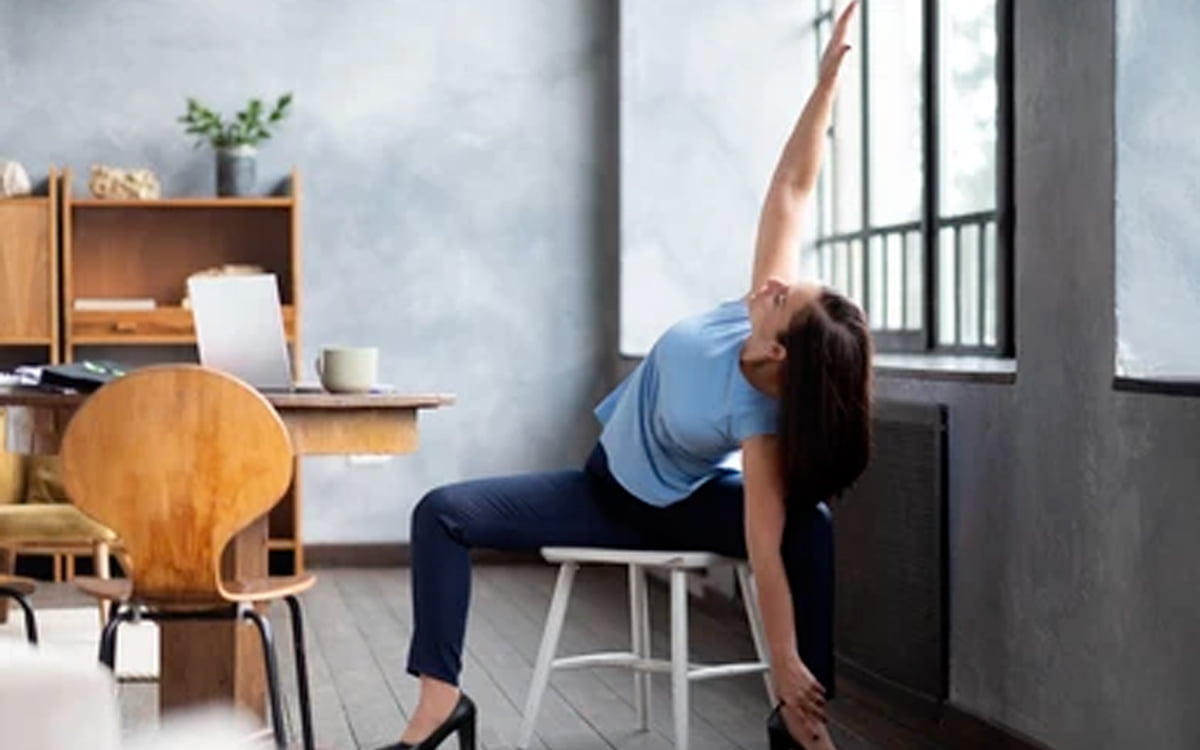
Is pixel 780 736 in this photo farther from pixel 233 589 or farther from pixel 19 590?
pixel 19 590

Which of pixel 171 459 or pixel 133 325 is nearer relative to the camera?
pixel 171 459

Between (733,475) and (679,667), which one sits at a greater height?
(733,475)

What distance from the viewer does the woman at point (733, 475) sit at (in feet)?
11.8

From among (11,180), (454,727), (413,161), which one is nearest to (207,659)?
(454,727)

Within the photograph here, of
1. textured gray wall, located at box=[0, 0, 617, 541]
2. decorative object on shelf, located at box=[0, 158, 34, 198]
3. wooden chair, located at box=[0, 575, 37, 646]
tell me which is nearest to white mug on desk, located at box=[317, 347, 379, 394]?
wooden chair, located at box=[0, 575, 37, 646]

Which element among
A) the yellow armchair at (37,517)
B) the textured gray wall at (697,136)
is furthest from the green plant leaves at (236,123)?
the yellow armchair at (37,517)

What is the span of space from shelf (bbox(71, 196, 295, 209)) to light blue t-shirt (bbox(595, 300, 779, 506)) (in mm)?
3501

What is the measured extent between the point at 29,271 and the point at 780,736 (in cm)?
432

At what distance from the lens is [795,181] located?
402 centimetres

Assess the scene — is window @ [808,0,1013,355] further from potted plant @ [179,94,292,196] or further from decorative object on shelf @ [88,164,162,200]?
decorative object on shelf @ [88,164,162,200]

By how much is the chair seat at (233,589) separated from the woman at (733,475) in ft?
0.79

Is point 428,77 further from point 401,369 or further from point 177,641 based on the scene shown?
point 177,641

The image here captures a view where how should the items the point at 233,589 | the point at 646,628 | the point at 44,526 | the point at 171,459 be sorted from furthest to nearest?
the point at 44,526
the point at 646,628
the point at 233,589
the point at 171,459

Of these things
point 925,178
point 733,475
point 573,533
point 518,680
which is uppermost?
point 925,178
